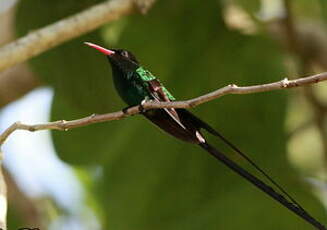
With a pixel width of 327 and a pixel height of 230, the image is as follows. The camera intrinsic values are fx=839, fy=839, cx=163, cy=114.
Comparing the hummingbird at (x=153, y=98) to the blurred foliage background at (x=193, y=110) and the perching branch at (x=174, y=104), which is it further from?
the blurred foliage background at (x=193, y=110)

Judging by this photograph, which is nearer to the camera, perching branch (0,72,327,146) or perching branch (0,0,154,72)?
perching branch (0,72,327,146)

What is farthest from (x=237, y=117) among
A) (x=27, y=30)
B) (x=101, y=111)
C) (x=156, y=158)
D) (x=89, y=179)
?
(x=89, y=179)

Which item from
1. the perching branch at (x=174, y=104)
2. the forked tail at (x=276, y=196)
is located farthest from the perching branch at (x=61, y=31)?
the forked tail at (x=276, y=196)

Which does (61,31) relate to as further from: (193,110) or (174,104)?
(174,104)

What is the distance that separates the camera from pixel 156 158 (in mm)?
3436

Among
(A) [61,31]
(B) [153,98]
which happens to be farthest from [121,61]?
(A) [61,31]

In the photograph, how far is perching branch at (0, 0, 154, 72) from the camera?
2.70m

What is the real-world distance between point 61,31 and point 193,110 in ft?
2.43

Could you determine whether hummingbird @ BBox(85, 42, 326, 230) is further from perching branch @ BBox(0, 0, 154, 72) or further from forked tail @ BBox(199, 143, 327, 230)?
perching branch @ BBox(0, 0, 154, 72)

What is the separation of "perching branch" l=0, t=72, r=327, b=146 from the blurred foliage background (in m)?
Answer: 1.01

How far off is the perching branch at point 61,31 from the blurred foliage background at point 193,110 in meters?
0.37

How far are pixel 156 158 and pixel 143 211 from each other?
0.23m

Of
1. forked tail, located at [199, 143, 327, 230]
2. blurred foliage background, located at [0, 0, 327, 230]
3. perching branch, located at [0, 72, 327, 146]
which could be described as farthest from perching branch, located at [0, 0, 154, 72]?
forked tail, located at [199, 143, 327, 230]

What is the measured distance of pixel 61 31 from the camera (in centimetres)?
278
